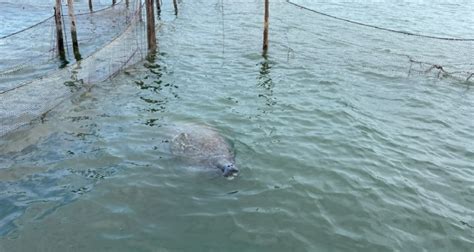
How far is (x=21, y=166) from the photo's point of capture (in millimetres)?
8539

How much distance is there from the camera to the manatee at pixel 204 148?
A: 8.63 metres

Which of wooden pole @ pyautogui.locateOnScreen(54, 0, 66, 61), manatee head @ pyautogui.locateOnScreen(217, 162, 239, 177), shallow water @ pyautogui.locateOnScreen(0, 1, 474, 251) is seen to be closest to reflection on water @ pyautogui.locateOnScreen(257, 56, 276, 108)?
shallow water @ pyautogui.locateOnScreen(0, 1, 474, 251)

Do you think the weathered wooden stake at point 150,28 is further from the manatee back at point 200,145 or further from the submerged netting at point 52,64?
the manatee back at point 200,145

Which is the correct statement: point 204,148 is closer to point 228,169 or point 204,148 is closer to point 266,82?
point 228,169

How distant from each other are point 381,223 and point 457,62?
40.5 feet

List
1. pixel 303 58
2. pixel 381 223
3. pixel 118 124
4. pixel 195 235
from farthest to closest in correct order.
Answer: pixel 303 58, pixel 118 124, pixel 381 223, pixel 195 235

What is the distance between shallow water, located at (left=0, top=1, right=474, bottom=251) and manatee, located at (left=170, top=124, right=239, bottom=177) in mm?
230

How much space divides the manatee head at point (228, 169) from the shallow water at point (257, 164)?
0.16m

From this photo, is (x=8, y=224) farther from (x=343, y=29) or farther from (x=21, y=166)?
(x=343, y=29)

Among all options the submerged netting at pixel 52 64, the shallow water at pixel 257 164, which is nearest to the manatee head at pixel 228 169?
the shallow water at pixel 257 164

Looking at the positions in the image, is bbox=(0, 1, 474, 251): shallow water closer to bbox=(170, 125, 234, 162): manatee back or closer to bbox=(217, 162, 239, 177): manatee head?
bbox=(217, 162, 239, 177): manatee head

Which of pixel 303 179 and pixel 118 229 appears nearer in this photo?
pixel 118 229

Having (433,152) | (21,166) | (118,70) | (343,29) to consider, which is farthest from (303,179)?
(343,29)

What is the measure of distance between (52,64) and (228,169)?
10078 millimetres
